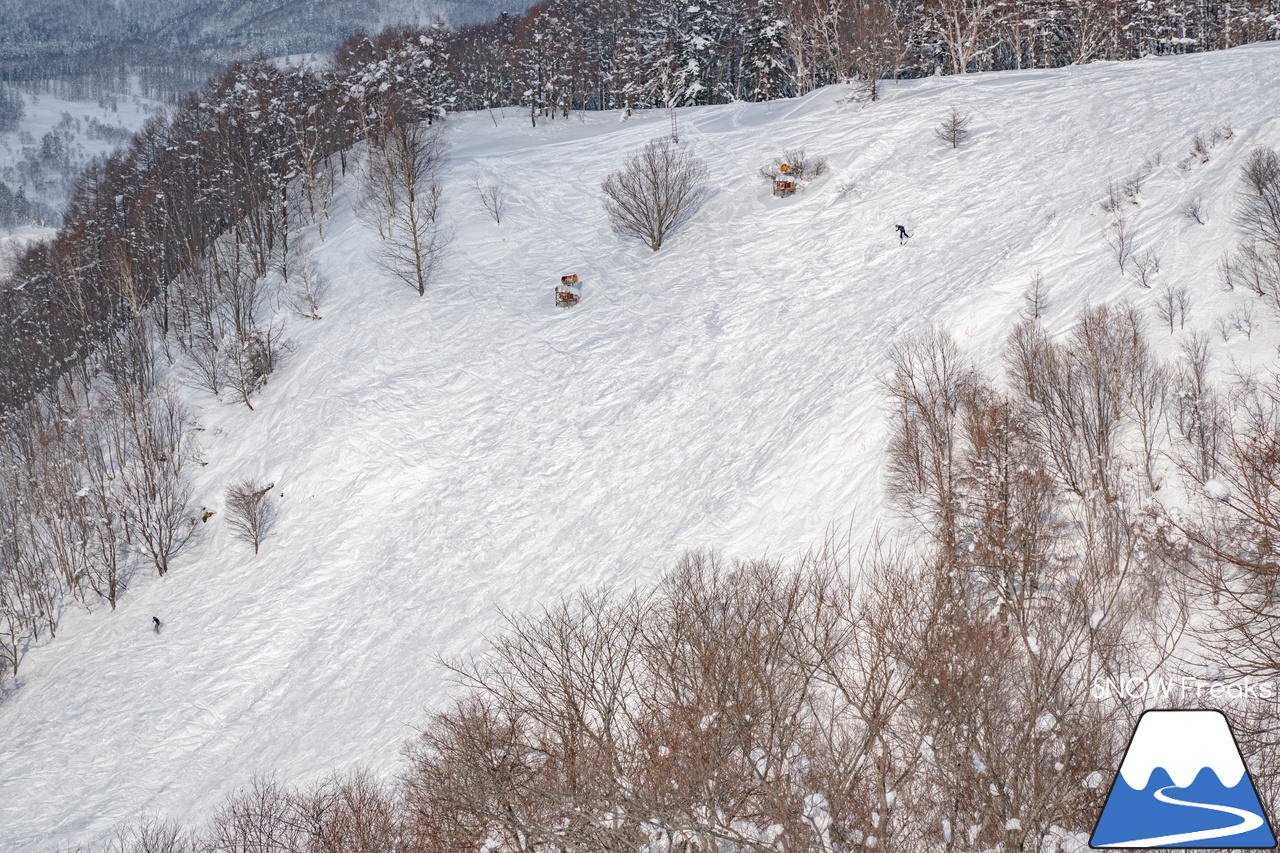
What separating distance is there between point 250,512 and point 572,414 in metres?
15.6

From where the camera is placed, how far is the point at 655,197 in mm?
41219

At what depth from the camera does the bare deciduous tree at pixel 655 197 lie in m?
41.6

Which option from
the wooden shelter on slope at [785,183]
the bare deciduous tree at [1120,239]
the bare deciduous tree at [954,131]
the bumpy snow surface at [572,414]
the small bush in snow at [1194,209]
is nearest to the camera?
the bumpy snow surface at [572,414]

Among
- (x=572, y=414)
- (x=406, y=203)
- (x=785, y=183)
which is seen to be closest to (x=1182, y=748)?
(x=572, y=414)

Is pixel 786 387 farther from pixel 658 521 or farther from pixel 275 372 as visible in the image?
pixel 275 372

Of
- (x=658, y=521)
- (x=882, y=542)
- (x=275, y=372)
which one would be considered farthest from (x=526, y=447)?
(x=275, y=372)

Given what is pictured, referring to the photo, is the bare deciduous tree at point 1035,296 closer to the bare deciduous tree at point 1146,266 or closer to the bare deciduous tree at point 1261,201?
the bare deciduous tree at point 1146,266

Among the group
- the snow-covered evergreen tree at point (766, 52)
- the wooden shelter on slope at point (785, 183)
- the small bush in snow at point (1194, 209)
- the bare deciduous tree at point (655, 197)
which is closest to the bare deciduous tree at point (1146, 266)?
the small bush in snow at point (1194, 209)

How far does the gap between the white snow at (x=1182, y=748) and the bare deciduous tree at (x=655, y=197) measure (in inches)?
1508

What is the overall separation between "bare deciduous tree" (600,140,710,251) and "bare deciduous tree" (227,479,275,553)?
25056 mm

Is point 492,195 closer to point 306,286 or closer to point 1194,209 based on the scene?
point 306,286

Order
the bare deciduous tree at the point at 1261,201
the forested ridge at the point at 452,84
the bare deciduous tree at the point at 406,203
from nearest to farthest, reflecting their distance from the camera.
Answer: the bare deciduous tree at the point at 1261,201
the bare deciduous tree at the point at 406,203
the forested ridge at the point at 452,84

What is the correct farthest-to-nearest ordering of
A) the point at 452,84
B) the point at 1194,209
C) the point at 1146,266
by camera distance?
the point at 452,84 → the point at 1194,209 → the point at 1146,266

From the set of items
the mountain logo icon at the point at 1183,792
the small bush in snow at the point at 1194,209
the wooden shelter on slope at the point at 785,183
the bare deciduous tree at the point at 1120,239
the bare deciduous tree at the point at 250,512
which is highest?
the wooden shelter on slope at the point at 785,183
